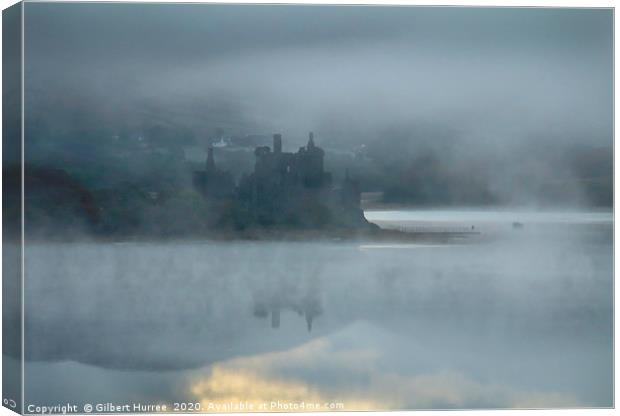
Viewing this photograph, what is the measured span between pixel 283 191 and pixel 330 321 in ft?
2.57

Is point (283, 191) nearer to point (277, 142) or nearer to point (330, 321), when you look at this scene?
point (277, 142)

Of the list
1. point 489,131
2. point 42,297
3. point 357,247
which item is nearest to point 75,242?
point 42,297

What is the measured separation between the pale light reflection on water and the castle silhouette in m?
0.16

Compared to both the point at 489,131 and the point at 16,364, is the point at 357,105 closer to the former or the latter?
the point at 489,131

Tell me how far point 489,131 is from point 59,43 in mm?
2486

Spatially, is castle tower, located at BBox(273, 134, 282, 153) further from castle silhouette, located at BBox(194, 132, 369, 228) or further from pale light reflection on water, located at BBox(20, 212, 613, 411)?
pale light reflection on water, located at BBox(20, 212, 613, 411)

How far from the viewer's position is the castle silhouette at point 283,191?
19.5 feet

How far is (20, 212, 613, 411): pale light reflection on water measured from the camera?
5.85 metres

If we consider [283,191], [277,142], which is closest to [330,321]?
[283,191]

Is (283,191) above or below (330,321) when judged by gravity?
above

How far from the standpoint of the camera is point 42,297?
19.1 feet

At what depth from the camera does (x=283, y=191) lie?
5.97 metres

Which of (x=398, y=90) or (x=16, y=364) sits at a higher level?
(x=398, y=90)

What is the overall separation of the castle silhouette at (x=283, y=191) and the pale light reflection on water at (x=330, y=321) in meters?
0.16
